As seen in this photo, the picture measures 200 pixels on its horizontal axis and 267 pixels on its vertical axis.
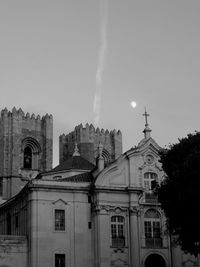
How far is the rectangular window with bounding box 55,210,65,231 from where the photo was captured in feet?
163

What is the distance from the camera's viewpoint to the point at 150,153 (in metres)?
53.7

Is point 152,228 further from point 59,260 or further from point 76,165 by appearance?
point 76,165

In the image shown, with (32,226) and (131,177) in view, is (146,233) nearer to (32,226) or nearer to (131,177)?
(131,177)

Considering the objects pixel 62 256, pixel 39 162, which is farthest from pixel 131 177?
pixel 39 162

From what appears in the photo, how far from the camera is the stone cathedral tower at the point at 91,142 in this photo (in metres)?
93.6

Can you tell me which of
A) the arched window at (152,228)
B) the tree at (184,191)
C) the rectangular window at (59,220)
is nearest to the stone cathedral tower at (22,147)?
the rectangular window at (59,220)

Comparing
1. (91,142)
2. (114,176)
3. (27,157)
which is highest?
(91,142)

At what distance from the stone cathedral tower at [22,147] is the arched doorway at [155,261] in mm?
33694

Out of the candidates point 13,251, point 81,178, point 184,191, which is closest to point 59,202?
point 81,178

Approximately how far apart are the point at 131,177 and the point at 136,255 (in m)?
7.05

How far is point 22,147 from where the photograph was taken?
87750mm

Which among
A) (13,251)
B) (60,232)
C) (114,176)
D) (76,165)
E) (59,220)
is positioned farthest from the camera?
(76,165)

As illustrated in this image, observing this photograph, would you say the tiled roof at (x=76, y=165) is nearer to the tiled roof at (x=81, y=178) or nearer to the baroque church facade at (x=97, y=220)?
the tiled roof at (x=81, y=178)

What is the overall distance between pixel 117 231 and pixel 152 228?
3.47m
